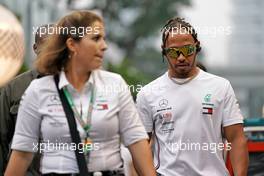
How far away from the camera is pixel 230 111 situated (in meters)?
6.76

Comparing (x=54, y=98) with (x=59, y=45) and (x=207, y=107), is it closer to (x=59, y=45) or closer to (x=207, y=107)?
(x=59, y=45)

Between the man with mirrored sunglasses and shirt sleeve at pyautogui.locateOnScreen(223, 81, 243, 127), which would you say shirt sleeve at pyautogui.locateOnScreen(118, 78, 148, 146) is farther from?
shirt sleeve at pyautogui.locateOnScreen(223, 81, 243, 127)

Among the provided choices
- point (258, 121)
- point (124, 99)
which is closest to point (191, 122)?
point (124, 99)

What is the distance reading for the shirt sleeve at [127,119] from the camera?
5.39m

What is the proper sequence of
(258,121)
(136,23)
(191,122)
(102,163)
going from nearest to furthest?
(102,163) → (191,122) → (258,121) → (136,23)

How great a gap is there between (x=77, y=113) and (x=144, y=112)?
182 centimetres

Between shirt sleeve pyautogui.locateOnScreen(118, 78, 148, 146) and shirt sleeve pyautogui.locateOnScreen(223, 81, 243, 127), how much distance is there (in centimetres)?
143

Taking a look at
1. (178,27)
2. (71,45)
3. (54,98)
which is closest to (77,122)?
(54,98)

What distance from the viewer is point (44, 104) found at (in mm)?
5348

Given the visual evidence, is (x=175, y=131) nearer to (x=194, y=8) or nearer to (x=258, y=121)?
(x=258, y=121)

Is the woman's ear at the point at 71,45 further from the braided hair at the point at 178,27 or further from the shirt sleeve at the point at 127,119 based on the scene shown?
the braided hair at the point at 178,27

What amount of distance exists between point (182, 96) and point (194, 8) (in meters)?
50.7

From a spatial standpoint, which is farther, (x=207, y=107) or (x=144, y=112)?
(x=144, y=112)

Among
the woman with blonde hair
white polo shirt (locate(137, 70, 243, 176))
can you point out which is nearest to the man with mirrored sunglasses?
white polo shirt (locate(137, 70, 243, 176))
